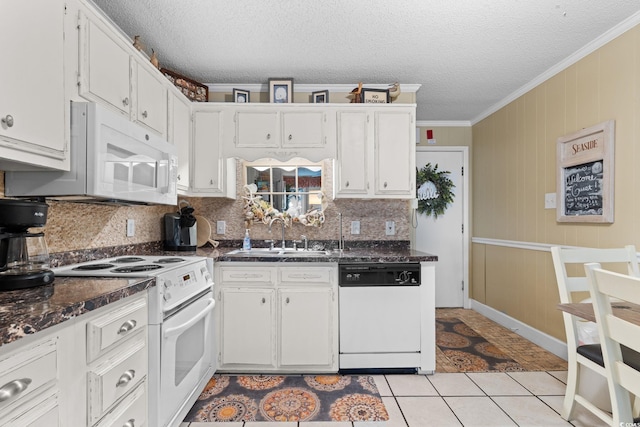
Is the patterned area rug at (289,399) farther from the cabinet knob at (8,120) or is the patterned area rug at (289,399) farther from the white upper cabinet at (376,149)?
the cabinet knob at (8,120)

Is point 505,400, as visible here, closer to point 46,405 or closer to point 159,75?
point 46,405

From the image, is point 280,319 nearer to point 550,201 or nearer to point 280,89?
point 280,89

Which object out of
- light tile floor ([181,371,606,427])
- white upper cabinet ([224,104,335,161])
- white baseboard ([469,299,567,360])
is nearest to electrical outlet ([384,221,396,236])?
white upper cabinet ([224,104,335,161])

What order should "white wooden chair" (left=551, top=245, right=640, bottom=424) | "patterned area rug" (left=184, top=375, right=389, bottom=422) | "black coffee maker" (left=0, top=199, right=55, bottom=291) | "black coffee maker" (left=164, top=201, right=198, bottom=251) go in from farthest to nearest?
1. "black coffee maker" (left=164, top=201, right=198, bottom=251)
2. "patterned area rug" (left=184, top=375, right=389, bottom=422)
3. "white wooden chair" (left=551, top=245, right=640, bottom=424)
4. "black coffee maker" (left=0, top=199, right=55, bottom=291)

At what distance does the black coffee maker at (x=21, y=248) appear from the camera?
4.12 ft

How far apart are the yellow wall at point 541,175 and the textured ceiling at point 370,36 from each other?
9.4 inches

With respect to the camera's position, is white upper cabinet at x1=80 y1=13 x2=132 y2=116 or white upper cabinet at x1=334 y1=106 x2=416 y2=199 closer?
white upper cabinet at x1=80 y1=13 x2=132 y2=116

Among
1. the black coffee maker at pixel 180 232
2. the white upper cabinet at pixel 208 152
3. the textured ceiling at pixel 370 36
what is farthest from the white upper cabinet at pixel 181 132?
the textured ceiling at pixel 370 36

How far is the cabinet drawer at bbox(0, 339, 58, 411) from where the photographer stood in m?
0.84

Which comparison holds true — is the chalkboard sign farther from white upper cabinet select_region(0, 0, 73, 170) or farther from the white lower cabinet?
white upper cabinet select_region(0, 0, 73, 170)

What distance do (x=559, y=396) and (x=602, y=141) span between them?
5.90 ft

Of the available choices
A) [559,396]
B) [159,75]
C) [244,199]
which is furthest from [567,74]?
[159,75]

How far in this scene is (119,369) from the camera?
135cm

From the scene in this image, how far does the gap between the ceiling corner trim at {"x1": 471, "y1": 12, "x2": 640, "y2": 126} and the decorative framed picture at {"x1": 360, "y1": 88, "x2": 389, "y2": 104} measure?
1.44 meters
